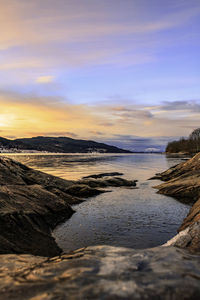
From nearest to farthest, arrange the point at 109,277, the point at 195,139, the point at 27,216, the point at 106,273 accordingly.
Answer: the point at 109,277 < the point at 106,273 < the point at 27,216 < the point at 195,139

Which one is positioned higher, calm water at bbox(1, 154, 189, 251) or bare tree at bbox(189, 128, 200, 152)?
bare tree at bbox(189, 128, 200, 152)

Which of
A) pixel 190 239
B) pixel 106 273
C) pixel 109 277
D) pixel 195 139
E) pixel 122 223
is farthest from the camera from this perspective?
pixel 195 139

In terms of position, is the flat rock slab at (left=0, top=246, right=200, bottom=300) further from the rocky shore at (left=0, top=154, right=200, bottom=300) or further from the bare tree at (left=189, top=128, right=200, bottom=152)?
the bare tree at (left=189, top=128, right=200, bottom=152)

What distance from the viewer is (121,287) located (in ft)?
7.59

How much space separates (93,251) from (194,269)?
1559 millimetres

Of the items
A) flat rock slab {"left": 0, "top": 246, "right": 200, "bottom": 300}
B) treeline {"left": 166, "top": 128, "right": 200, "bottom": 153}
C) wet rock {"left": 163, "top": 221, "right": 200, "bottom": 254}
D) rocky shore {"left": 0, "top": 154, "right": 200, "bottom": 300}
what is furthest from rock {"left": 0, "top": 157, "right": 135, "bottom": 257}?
treeline {"left": 166, "top": 128, "right": 200, "bottom": 153}

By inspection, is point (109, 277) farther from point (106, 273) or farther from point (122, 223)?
point (122, 223)

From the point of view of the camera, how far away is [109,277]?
100 inches

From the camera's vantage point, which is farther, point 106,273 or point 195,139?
point 195,139

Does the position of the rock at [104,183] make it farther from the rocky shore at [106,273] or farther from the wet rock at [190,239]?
the wet rock at [190,239]

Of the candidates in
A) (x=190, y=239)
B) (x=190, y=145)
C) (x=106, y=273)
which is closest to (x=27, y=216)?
(x=190, y=239)

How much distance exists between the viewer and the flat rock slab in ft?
7.32

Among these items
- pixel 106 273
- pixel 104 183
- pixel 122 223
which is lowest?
pixel 122 223

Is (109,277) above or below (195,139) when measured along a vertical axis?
below
